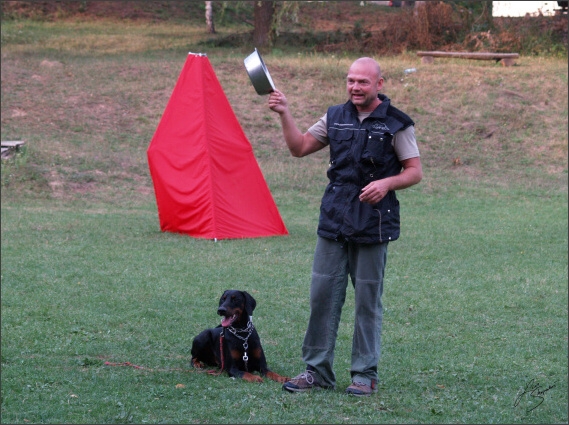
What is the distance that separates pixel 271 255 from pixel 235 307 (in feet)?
18.7

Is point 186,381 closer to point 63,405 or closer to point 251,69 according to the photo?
point 63,405

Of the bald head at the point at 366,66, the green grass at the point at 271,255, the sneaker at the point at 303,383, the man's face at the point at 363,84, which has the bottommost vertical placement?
the green grass at the point at 271,255

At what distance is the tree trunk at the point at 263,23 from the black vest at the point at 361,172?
2113 cm

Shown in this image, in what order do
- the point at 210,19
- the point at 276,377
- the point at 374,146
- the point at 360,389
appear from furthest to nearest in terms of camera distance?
1. the point at 210,19
2. the point at 276,377
3. the point at 360,389
4. the point at 374,146

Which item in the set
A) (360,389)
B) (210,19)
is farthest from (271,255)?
(210,19)

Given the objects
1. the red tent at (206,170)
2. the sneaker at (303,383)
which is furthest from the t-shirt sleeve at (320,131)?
the red tent at (206,170)

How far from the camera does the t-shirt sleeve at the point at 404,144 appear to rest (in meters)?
4.81

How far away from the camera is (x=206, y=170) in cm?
1242

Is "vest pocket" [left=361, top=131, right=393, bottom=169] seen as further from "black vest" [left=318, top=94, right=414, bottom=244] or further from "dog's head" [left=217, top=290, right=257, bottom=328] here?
"dog's head" [left=217, top=290, right=257, bottom=328]

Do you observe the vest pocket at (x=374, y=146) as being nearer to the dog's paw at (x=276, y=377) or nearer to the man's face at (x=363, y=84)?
the man's face at (x=363, y=84)

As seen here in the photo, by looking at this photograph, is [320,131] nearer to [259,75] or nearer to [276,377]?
[259,75]

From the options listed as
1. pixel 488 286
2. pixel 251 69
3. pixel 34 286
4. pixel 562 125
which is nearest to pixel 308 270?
pixel 488 286

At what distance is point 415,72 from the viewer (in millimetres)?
23438

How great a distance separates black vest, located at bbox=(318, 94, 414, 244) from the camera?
4770 mm
